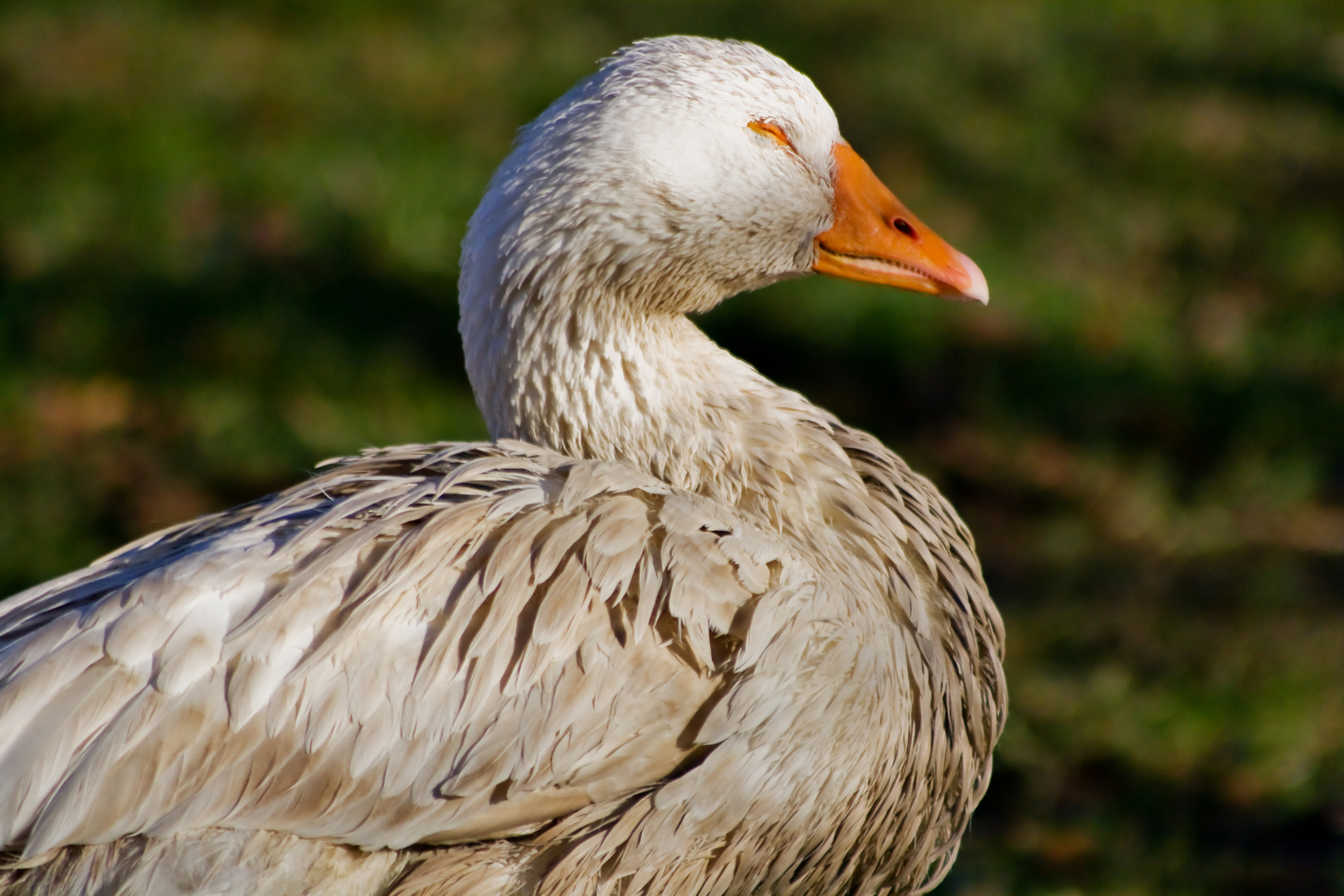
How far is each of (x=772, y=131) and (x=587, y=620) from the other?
39.3 inches

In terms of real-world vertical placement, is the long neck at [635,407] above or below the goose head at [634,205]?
below

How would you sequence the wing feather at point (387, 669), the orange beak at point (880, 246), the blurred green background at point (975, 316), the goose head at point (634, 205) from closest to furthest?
the wing feather at point (387, 669) < the goose head at point (634, 205) < the orange beak at point (880, 246) < the blurred green background at point (975, 316)

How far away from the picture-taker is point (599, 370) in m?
2.53

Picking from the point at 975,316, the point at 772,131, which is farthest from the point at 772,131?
the point at 975,316

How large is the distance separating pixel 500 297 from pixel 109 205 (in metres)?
4.57

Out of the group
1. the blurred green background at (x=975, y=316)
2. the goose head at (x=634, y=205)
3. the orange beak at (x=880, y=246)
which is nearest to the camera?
the goose head at (x=634, y=205)

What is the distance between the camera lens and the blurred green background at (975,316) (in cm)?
370

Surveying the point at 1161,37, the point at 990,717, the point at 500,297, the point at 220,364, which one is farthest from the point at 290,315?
the point at 1161,37

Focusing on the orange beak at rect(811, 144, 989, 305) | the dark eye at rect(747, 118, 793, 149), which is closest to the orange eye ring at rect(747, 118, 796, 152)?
the dark eye at rect(747, 118, 793, 149)

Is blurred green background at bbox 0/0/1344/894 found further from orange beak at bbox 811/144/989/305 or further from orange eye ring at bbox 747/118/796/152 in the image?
orange eye ring at bbox 747/118/796/152

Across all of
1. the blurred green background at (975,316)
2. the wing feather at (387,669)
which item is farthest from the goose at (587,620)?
the blurred green background at (975,316)

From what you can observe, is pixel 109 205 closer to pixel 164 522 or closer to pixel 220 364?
pixel 220 364

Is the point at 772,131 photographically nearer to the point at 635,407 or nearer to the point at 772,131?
the point at 772,131

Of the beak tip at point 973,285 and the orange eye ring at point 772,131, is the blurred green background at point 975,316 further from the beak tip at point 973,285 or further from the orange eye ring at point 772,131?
the orange eye ring at point 772,131
